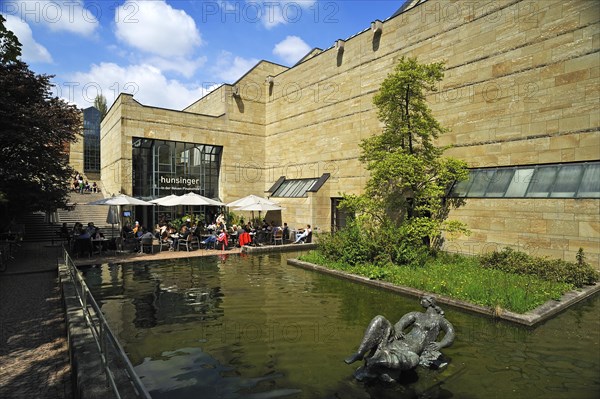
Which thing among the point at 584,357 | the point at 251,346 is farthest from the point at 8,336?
the point at 584,357

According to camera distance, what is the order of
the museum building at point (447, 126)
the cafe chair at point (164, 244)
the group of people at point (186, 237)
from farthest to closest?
the group of people at point (186, 237) < the cafe chair at point (164, 244) < the museum building at point (447, 126)

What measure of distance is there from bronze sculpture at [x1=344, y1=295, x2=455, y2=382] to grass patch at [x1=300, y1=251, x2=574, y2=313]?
2.88 meters

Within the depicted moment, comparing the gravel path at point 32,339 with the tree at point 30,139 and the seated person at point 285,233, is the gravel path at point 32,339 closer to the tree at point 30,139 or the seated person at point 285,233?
the tree at point 30,139

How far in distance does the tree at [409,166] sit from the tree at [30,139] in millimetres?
→ 11497

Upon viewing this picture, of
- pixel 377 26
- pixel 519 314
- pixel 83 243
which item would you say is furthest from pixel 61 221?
pixel 519 314

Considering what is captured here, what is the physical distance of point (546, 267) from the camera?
1004 cm

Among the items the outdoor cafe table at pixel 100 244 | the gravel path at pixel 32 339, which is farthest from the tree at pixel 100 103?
the gravel path at pixel 32 339

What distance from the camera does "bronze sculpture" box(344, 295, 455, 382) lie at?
14.9 feet

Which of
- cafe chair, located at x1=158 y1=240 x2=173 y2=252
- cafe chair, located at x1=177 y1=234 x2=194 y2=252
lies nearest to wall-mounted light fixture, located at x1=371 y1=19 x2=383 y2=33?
cafe chair, located at x1=177 y1=234 x2=194 y2=252

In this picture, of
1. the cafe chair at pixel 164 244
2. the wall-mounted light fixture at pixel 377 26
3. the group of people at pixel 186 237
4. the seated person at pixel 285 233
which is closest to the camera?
the cafe chair at pixel 164 244

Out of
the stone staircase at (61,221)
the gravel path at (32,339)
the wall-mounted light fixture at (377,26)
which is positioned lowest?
the gravel path at (32,339)

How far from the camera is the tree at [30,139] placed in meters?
11.8

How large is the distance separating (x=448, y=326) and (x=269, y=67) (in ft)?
86.6

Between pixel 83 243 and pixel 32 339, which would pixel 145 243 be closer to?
pixel 83 243
